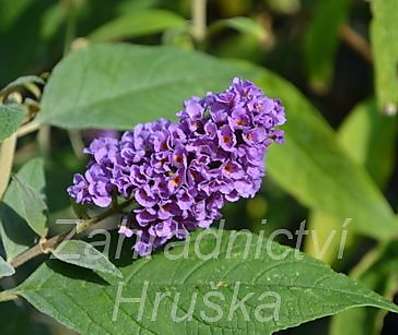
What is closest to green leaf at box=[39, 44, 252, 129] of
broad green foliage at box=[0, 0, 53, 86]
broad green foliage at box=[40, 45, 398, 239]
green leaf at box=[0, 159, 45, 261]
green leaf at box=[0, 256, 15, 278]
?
broad green foliage at box=[40, 45, 398, 239]

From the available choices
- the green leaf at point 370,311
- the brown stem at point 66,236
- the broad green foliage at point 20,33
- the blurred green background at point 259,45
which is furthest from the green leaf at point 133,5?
the brown stem at point 66,236

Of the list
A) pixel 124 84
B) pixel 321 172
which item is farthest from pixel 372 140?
pixel 124 84

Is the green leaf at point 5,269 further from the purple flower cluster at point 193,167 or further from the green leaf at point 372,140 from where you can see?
the green leaf at point 372,140

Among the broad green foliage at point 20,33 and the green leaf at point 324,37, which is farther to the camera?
the broad green foliage at point 20,33

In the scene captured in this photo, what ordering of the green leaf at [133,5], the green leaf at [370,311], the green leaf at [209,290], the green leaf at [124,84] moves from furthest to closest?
the green leaf at [133,5] → the green leaf at [370,311] → the green leaf at [124,84] → the green leaf at [209,290]

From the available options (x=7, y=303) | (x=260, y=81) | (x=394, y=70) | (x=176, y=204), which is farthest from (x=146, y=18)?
(x=176, y=204)

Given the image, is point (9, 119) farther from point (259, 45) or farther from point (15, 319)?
point (259, 45)

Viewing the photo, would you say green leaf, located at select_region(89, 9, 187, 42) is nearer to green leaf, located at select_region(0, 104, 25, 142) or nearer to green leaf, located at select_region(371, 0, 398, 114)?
green leaf, located at select_region(371, 0, 398, 114)
